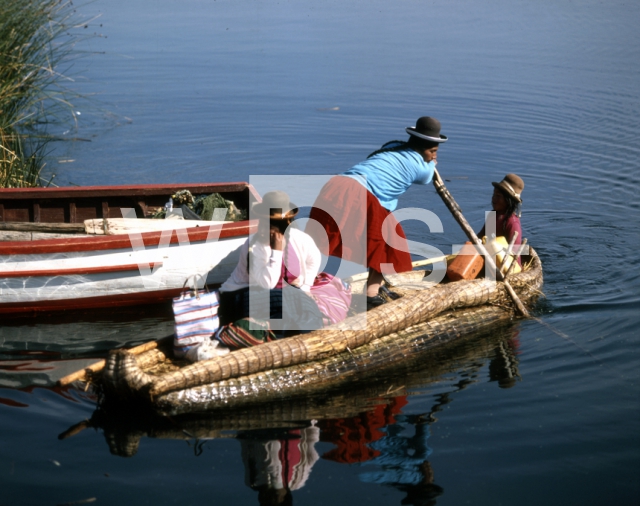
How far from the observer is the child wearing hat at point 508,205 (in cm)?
670

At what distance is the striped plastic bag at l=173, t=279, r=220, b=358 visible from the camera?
5.27 meters

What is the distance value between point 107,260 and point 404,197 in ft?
16.0

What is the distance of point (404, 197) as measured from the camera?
1055 cm

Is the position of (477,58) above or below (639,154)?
above

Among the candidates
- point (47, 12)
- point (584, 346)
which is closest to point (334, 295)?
point (584, 346)

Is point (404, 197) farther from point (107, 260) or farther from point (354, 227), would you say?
point (107, 260)

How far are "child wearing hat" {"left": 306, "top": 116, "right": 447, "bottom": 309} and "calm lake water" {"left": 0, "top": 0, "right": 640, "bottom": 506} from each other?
98 cm

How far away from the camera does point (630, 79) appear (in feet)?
48.9

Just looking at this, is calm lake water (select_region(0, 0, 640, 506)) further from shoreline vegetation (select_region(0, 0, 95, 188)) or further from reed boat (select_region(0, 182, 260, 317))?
shoreline vegetation (select_region(0, 0, 95, 188))

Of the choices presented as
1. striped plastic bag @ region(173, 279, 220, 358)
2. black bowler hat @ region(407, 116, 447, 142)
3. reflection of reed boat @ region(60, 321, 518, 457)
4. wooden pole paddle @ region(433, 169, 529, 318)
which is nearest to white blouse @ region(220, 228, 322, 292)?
striped plastic bag @ region(173, 279, 220, 358)

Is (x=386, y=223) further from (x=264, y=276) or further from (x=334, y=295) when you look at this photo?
(x=264, y=276)

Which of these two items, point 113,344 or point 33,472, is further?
point 113,344

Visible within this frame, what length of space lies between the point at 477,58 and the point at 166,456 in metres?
14.0

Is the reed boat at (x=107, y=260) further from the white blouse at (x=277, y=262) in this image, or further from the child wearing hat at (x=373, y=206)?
the white blouse at (x=277, y=262)
